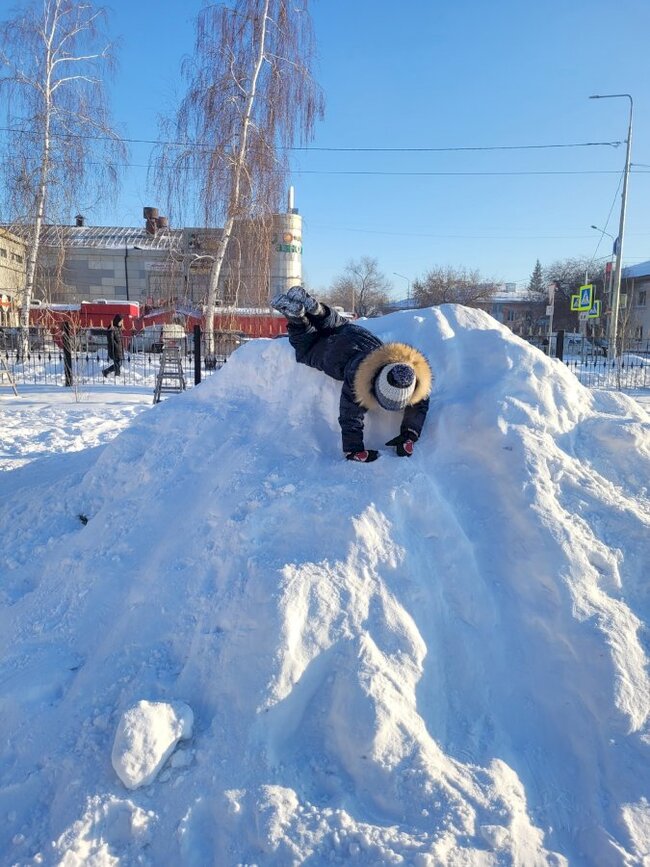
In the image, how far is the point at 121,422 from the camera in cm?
898

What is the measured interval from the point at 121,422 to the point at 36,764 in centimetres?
744

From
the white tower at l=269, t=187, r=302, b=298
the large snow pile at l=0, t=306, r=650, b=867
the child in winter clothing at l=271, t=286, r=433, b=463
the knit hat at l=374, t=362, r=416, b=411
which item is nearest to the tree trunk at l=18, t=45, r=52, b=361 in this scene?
the white tower at l=269, t=187, r=302, b=298

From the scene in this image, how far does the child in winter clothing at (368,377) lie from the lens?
10.3 feet

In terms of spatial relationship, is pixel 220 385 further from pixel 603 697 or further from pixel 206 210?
pixel 206 210

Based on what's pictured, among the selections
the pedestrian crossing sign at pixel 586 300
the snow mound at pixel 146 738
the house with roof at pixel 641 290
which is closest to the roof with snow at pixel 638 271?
the house with roof at pixel 641 290

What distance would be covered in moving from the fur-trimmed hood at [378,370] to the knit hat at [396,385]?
2.1 inches

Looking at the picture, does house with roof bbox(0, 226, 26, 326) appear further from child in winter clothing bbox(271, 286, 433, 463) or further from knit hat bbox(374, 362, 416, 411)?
knit hat bbox(374, 362, 416, 411)

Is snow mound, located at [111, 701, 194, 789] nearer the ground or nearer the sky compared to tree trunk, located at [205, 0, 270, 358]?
nearer the ground

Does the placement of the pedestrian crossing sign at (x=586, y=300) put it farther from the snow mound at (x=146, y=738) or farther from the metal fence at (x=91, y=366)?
the snow mound at (x=146, y=738)

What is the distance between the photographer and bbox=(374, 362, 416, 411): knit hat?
3123mm

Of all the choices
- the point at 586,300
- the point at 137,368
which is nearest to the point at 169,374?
the point at 137,368

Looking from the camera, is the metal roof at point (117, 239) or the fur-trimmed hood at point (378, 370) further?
the metal roof at point (117, 239)

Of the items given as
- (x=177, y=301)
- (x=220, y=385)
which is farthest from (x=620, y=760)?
(x=177, y=301)

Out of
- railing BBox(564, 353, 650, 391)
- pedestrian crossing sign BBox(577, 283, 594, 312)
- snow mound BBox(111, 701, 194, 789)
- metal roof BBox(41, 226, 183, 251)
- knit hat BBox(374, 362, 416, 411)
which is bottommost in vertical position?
snow mound BBox(111, 701, 194, 789)
